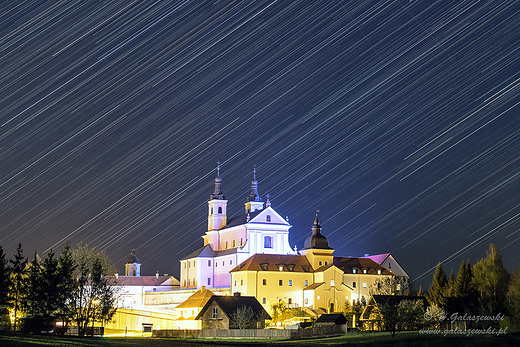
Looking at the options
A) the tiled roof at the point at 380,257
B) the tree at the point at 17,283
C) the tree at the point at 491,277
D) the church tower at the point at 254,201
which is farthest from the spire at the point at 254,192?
the tree at the point at 17,283

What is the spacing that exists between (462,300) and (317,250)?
2458 cm

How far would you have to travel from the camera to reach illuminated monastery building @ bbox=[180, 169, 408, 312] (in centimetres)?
9762

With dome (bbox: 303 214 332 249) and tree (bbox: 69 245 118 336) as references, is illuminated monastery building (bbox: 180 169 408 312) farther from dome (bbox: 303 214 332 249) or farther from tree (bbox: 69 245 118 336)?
tree (bbox: 69 245 118 336)

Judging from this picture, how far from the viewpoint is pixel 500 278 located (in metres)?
88.6

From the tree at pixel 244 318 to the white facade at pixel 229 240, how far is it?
3272 cm

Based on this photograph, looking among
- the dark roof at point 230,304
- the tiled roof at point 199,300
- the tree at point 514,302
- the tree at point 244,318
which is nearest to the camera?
the tree at point 514,302

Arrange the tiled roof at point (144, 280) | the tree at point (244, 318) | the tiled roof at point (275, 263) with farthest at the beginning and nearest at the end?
1. the tiled roof at point (144, 280)
2. the tiled roof at point (275, 263)
3. the tree at point (244, 318)

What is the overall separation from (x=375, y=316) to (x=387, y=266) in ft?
142

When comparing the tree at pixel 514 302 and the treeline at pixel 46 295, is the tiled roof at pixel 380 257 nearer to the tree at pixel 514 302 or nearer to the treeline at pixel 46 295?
the tree at pixel 514 302

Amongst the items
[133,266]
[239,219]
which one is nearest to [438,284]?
[239,219]

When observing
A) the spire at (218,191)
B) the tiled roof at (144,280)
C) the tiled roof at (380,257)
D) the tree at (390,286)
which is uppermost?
the spire at (218,191)

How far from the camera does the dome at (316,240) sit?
4040 inches

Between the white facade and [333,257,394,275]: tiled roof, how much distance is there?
11203 millimetres

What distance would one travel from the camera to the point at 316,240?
103 m
